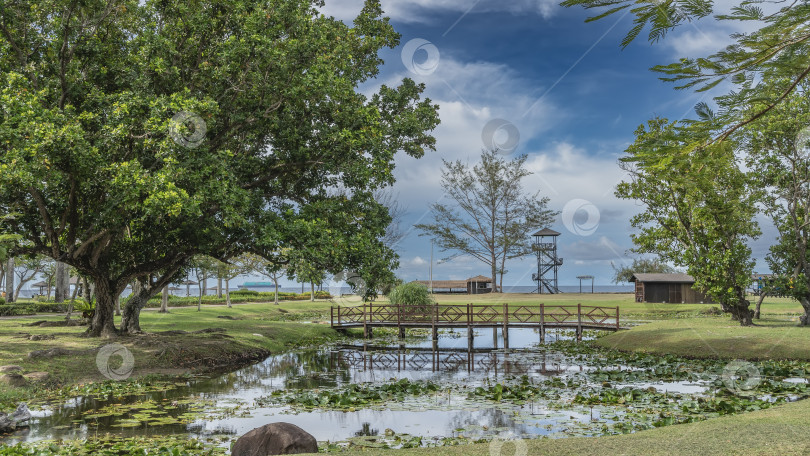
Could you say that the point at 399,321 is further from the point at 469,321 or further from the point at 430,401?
the point at 430,401

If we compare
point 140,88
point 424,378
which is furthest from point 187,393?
point 140,88

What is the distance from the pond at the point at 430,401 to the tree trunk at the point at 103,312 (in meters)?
6.17

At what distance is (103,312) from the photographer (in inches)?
859

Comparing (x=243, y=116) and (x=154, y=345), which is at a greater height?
(x=243, y=116)

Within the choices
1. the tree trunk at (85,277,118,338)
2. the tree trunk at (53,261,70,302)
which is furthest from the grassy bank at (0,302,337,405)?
the tree trunk at (53,261,70,302)

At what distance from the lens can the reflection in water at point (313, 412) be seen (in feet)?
35.4

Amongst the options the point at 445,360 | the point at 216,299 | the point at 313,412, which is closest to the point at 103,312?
the point at 313,412

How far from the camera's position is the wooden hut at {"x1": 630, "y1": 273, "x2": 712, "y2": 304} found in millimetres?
51094

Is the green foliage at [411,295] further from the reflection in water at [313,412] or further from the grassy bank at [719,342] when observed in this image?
the grassy bank at [719,342]

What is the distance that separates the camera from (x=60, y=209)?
1919cm

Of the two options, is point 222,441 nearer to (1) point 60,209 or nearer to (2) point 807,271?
(1) point 60,209

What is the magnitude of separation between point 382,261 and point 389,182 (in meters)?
3.23

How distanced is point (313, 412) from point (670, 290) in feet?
155

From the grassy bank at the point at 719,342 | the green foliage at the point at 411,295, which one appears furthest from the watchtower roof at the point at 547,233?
the grassy bank at the point at 719,342
